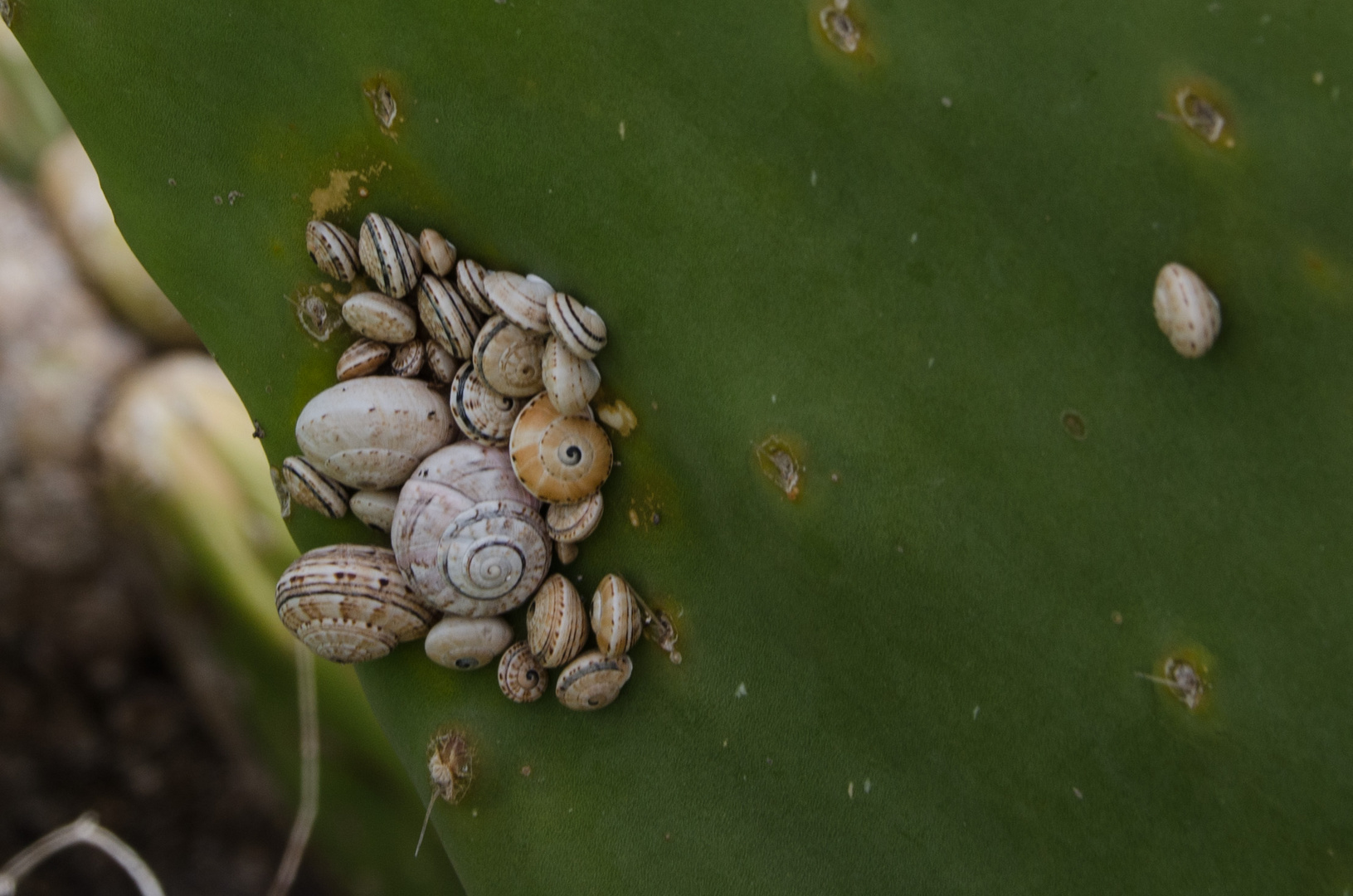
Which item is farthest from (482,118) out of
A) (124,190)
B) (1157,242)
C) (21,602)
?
(21,602)

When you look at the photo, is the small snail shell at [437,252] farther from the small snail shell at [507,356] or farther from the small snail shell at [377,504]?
the small snail shell at [377,504]

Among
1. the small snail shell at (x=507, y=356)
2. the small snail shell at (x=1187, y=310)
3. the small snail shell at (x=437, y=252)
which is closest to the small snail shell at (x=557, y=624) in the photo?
the small snail shell at (x=507, y=356)

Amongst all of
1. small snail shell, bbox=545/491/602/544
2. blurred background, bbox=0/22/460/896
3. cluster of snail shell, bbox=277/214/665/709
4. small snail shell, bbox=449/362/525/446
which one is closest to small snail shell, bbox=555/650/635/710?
cluster of snail shell, bbox=277/214/665/709

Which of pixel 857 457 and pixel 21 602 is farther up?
pixel 857 457

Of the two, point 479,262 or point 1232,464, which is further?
point 479,262

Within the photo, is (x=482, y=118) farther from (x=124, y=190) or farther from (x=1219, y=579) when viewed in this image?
(x=1219, y=579)

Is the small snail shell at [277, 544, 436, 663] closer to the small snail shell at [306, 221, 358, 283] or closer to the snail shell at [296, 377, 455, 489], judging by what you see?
the snail shell at [296, 377, 455, 489]

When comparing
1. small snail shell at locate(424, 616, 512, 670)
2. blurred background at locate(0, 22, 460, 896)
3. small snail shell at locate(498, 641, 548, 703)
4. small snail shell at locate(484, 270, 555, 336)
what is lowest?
blurred background at locate(0, 22, 460, 896)
